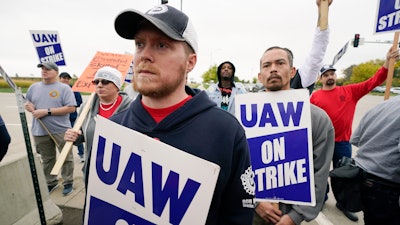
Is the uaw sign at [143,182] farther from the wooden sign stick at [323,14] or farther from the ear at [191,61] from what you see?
the wooden sign stick at [323,14]

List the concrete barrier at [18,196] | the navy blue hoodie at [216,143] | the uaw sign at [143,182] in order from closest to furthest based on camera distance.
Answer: the uaw sign at [143,182]
the navy blue hoodie at [216,143]
the concrete barrier at [18,196]

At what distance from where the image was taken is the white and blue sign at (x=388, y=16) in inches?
92.5

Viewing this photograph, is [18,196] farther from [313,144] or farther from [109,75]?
[313,144]

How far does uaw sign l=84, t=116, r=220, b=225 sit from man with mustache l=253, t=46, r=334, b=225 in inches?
45.6

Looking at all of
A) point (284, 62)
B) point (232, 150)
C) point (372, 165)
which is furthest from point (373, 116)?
point (232, 150)

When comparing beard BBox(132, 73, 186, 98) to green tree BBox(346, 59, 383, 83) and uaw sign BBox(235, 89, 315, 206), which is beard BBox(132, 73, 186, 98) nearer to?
uaw sign BBox(235, 89, 315, 206)

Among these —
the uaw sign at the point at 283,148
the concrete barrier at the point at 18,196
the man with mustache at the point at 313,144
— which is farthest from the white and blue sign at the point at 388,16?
the concrete barrier at the point at 18,196

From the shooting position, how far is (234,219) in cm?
108

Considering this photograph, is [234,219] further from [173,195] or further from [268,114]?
[268,114]

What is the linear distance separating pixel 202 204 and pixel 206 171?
0.14 m

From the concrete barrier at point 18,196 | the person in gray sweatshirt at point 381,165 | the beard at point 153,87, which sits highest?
the beard at point 153,87

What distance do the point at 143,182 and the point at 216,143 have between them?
0.37m

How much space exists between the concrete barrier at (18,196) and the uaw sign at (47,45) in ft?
10.0

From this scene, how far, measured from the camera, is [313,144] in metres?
1.78
